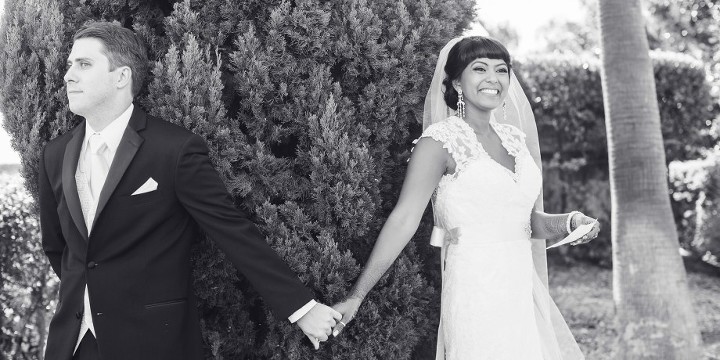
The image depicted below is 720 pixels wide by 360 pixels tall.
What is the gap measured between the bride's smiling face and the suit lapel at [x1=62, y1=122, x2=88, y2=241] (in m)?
1.81

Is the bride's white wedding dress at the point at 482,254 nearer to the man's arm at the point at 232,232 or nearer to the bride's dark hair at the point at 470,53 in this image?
the bride's dark hair at the point at 470,53

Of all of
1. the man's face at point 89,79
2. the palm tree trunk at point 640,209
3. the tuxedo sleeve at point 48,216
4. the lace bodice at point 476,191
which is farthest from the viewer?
the palm tree trunk at point 640,209

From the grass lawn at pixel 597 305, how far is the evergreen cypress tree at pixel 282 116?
315 cm

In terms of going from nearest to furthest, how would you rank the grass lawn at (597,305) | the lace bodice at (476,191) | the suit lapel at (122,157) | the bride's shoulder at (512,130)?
the suit lapel at (122,157) < the lace bodice at (476,191) < the bride's shoulder at (512,130) < the grass lawn at (597,305)

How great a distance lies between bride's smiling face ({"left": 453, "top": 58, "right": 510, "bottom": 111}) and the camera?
342 centimetres

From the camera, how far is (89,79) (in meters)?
2.78

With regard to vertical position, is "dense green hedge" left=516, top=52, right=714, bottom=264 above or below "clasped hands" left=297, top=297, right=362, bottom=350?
above

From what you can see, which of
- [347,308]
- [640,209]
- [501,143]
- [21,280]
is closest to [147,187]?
[347,308]

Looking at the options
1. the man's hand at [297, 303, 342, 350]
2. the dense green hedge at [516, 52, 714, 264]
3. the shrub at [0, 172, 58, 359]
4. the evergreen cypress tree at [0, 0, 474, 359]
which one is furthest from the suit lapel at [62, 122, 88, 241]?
the dense green hedge at [516, 52, 714, 264]

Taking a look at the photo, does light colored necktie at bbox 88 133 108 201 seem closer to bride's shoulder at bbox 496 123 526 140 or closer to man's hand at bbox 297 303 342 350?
man's hand at bbox 297 303 342 350

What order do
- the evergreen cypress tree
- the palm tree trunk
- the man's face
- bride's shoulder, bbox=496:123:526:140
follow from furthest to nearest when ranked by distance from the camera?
1. the palm tree trunk
2. bride's shoulder, bbox=496:123:526:140
3. the evergreen cypress tree
4. the man's face

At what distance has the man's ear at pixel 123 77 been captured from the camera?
285cm

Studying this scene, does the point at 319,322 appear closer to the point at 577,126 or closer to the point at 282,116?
the point at 282,116

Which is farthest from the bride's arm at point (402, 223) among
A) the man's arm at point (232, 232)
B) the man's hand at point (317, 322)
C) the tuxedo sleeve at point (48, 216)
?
the tuxedo sleeve at point (48, 216)
